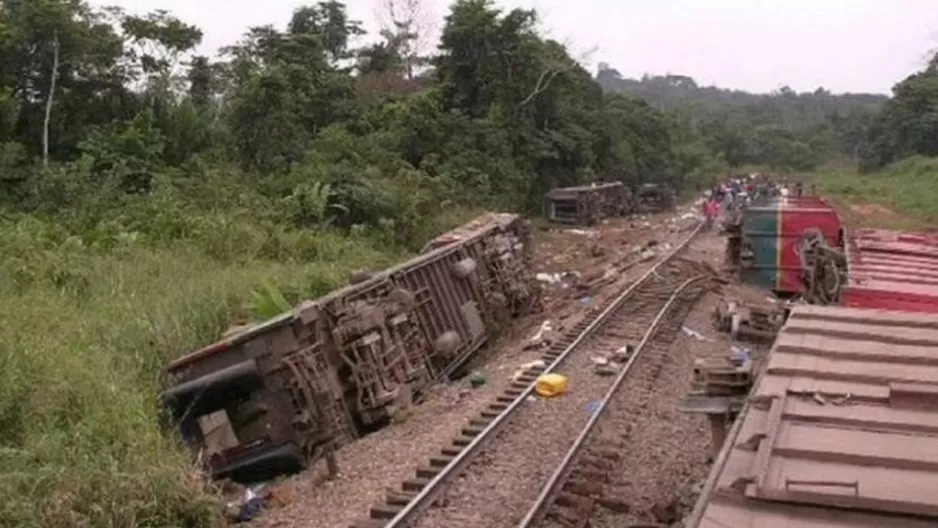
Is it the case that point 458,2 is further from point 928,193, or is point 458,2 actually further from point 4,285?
point 4,285

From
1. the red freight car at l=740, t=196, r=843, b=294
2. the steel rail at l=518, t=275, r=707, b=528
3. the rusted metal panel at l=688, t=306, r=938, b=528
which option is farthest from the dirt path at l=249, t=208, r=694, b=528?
the rusted metal panel at l=688, t=306, r=938, b=528

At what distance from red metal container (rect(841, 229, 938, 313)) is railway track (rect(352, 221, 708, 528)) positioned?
2898 millimetres

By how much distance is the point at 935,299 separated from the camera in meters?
9.23

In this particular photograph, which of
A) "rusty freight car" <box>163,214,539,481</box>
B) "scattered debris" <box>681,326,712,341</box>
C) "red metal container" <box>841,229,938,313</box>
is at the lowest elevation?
"scattered debris" <box>681,326,712,341</box>

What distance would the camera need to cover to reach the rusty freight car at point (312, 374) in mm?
9594

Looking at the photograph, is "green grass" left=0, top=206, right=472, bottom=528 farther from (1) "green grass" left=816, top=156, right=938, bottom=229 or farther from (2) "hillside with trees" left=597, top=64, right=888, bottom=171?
(2) "hillside with trees" left=597, top=64, right=888, bottom=171

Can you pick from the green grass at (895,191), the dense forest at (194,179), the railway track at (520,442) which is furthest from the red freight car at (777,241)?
the green grass at (895,191)

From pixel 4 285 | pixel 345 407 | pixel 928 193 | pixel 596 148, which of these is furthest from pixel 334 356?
pixel 928 193

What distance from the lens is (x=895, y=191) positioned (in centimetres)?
4541

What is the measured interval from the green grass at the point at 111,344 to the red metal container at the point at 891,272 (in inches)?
242

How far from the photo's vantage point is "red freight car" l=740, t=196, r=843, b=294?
18.1 metres

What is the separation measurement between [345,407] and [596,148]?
3320 cm

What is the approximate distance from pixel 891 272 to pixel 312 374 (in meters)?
6.33

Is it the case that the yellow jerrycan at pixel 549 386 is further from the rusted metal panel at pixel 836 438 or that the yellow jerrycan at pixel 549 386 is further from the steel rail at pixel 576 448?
the rusted metal panel at pixel 836 438
